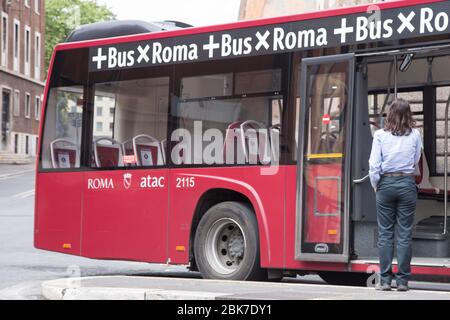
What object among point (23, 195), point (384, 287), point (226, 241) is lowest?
point (384, 287)

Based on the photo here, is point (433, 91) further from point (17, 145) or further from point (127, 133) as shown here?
point (17, 145)

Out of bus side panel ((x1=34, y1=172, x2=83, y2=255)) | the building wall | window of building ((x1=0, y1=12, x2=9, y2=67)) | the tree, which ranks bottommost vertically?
bus side panel ((x1=34, y1=172, x2=83, y2=255))

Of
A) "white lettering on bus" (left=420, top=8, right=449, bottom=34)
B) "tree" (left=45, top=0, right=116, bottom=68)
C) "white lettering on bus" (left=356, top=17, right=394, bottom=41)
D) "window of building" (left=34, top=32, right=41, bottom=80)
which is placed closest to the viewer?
"white lettering on bus" (left=420, top=8, right=449, bottom=34)

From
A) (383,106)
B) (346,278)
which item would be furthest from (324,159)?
(346,278)

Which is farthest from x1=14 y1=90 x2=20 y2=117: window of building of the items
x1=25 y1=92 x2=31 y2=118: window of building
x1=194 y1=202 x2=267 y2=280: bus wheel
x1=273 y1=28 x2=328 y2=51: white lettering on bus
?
x1=273 y1=28 x2=328 y2=51: white lettering on bus

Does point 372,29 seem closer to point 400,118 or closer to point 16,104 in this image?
point 400,118

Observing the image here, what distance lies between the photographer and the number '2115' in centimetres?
1266

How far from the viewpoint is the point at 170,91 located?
13055 mm

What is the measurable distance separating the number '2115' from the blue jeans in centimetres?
310

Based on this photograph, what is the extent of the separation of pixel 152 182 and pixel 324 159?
260 centimetres

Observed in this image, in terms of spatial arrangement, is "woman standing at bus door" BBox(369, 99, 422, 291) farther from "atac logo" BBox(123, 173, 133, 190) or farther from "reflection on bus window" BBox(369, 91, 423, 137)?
"atac logo" BBox(123, 173, 133, 190)

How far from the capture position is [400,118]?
9.97 metres

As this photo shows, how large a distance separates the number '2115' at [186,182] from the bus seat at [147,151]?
0.37 metres

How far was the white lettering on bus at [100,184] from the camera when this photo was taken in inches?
533
